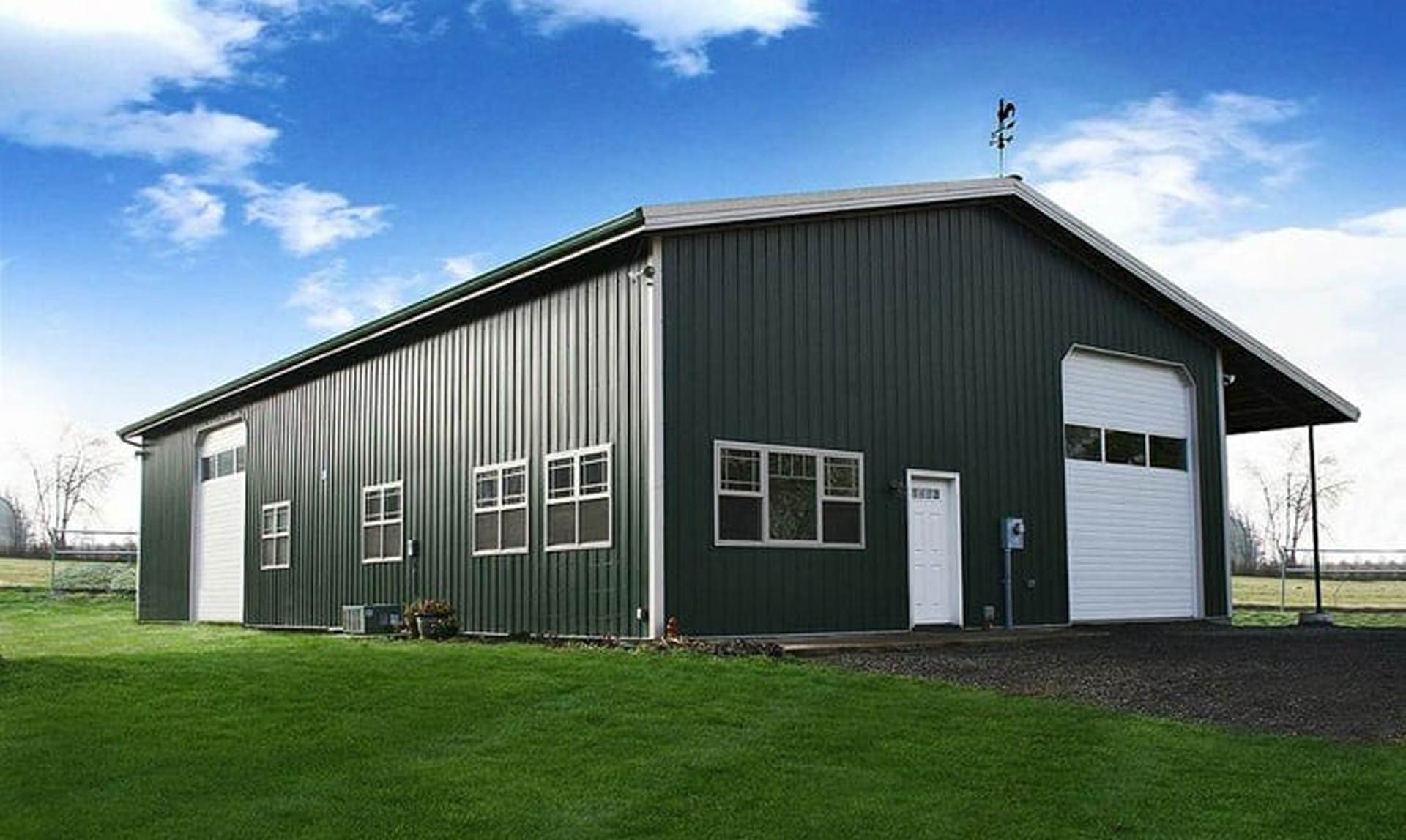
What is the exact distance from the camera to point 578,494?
1661cm

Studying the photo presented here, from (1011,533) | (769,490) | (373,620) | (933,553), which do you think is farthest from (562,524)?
(1011,533)

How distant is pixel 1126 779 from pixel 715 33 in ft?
36.1

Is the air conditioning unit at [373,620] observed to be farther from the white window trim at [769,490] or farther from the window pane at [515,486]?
the white window trim at [769,490]

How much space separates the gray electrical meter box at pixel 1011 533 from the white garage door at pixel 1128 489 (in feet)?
5.49

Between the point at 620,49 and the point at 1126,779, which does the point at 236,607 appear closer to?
the point at 620,49

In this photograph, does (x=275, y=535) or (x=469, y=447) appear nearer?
(x=469, y=447)

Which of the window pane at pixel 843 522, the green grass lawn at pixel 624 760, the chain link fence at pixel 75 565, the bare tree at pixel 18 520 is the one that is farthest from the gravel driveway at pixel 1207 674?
the bare tree at pixel 18 520

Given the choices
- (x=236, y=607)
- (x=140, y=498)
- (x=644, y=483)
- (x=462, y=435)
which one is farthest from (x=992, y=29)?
(x=140, y=498)

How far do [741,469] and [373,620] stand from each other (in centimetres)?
690

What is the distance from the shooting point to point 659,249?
50.9 feet

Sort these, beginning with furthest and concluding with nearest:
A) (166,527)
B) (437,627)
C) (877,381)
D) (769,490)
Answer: (166,527) < (437,627) < (877,381) < (769,490)

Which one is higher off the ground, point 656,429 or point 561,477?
point 656,429

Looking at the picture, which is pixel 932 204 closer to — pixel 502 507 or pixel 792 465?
pixel 792 465

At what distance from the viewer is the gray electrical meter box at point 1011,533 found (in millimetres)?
19031
